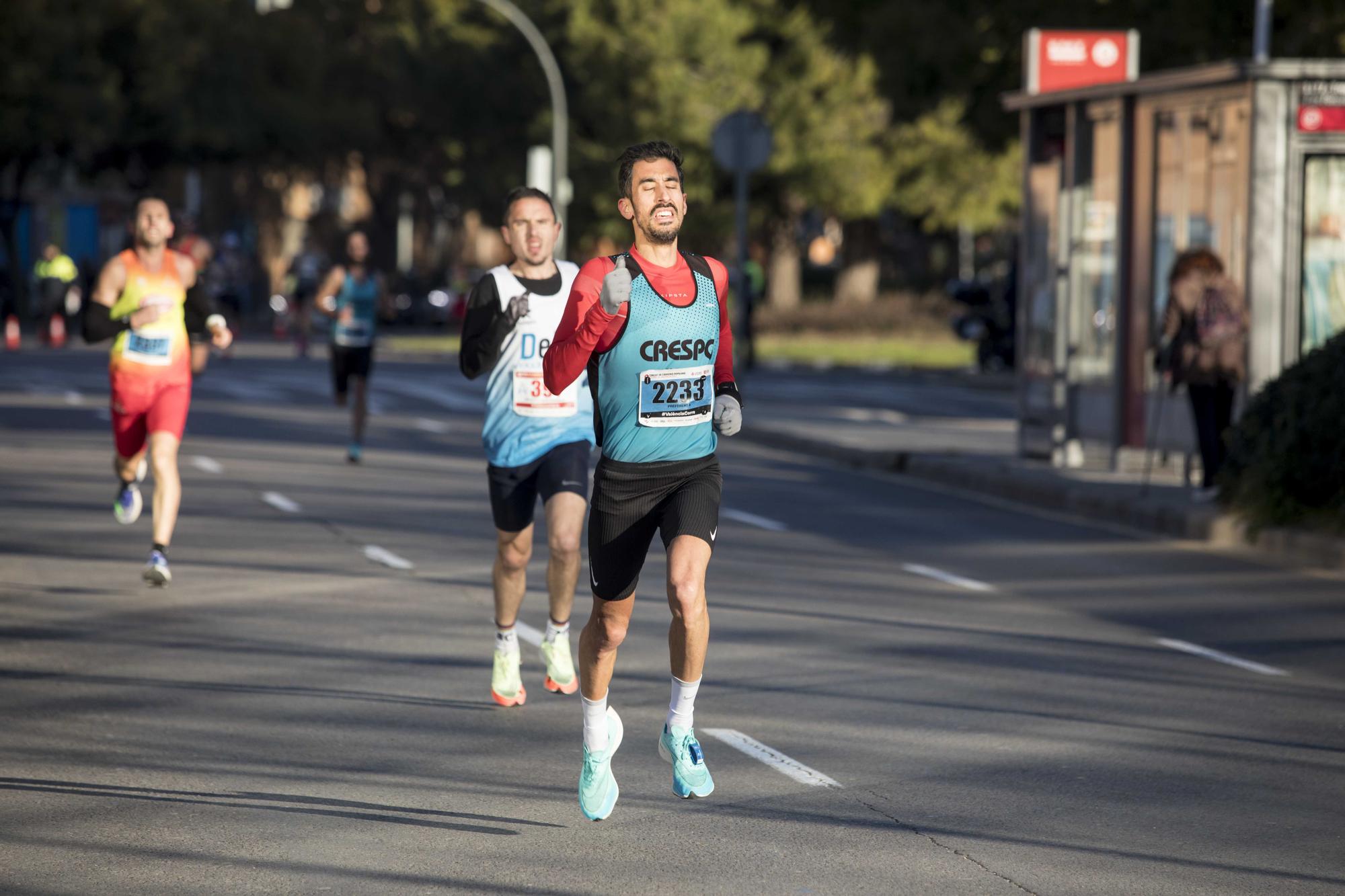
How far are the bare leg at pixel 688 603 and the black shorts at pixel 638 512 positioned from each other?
0.05 meters

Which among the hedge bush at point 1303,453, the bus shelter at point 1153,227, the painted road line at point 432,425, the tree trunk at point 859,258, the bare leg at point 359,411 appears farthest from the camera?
the tree trunk at point 859,258

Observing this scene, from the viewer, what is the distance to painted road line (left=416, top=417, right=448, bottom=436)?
23.4 m

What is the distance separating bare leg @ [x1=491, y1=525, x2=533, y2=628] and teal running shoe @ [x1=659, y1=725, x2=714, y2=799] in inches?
75.3

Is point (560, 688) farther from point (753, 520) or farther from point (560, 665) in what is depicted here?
point (753, 520)

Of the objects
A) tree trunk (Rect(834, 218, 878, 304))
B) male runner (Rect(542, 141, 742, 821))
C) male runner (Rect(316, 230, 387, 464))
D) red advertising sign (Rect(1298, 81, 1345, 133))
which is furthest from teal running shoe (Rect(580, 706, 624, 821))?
tree trunk (Rect(834, 218, 878, 304))

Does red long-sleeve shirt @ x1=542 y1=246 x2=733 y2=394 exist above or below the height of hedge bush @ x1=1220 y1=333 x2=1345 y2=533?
above

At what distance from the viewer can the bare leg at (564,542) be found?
27.4 ft

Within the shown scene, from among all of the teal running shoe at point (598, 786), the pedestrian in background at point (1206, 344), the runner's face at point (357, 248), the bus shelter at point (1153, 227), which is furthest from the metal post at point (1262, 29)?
the teal running shoe at point (598, 786)

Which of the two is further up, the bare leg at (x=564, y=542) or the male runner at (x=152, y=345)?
the male runner at (x=152, y=345)

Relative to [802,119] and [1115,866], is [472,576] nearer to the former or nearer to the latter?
[1115,866]

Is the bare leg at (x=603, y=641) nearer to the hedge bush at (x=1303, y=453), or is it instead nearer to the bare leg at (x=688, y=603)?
the bare leg at (x=688, y=603)

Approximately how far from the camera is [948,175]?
49562mm

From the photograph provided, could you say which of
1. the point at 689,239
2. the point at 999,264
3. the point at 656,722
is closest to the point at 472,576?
the point at 656,722

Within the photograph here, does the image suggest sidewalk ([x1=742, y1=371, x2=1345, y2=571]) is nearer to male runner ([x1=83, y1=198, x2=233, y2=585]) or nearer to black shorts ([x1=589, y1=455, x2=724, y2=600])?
male runner ([x1=83, y1=198, x2=233, y2=585])
